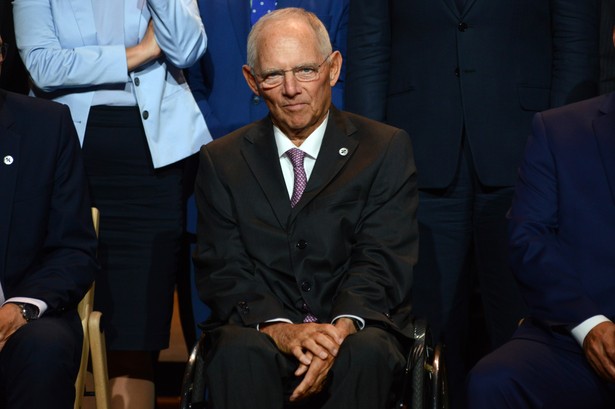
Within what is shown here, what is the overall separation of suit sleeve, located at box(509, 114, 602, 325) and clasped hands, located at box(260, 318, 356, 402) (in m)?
0.57

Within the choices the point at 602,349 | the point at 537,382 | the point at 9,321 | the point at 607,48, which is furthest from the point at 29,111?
the point at 607,48

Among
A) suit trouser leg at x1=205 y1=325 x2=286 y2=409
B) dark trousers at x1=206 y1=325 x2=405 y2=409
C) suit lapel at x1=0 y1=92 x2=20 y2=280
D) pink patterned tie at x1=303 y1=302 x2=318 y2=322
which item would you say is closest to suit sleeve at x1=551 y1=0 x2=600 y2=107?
pink patterned tie at x1=303 y1=302 x2=318 y2=322

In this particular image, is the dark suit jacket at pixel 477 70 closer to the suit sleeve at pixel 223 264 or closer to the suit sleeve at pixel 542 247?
the suit sleeve at pixel 542 247

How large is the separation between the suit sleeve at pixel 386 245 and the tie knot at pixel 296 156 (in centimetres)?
25

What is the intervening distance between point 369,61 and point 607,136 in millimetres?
1057

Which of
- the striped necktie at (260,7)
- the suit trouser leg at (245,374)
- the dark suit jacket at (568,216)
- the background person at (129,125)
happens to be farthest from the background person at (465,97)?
the suit trouser leg at (245,374)

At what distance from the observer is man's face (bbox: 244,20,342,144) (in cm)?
376

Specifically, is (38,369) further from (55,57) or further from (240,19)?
(240,19)

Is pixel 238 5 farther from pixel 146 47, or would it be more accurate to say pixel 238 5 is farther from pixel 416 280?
pixel 416 280

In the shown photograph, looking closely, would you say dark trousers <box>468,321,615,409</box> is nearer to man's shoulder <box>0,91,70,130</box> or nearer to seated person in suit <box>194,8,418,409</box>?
seated person in suit <box>194,8,418,409</box>

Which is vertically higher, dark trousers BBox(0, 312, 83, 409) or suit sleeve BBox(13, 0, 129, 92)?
suit sleeve BBox(13, 0, 129, 92)

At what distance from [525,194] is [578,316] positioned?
0.45 meters

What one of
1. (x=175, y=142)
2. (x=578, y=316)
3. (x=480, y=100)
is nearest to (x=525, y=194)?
(x=578, y=316)

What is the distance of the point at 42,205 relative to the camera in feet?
12.5
